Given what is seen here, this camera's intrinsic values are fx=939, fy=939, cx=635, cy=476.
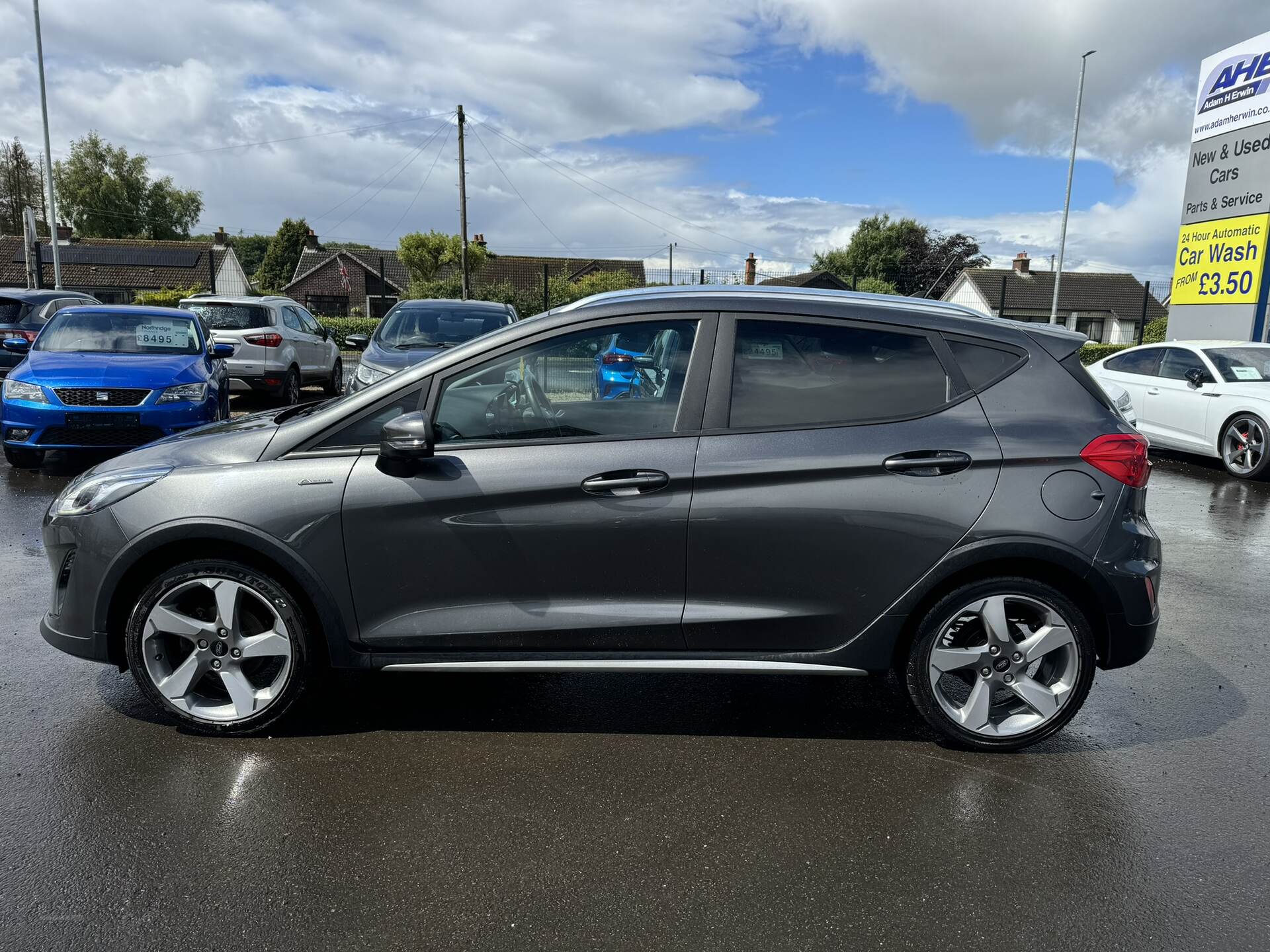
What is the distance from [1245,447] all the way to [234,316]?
13.8m

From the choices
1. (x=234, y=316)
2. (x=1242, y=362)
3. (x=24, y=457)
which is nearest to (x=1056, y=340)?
(x=1242, y=362)

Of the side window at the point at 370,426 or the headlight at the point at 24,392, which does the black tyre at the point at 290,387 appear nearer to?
the headlight at the point at 24,392

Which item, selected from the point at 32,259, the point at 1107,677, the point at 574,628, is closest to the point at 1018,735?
the point at 1107,677

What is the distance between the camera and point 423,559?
3.49 m

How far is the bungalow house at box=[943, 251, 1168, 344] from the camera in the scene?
5578 centimetres

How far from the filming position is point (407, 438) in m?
3.37

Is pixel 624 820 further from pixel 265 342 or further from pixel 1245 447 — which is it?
pixel 265 342

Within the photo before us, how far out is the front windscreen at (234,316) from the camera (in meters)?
14.4

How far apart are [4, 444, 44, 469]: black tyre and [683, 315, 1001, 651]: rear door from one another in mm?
8169

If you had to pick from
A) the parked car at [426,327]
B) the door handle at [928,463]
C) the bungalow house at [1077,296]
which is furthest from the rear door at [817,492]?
the bungalow house at [1077,296]

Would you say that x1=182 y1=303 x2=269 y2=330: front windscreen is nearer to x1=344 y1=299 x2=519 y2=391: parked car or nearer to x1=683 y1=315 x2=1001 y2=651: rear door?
x1=344 y1=299 x2=519 y2=391: parked car

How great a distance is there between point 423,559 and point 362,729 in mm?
826

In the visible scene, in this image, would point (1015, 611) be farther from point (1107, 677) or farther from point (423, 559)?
point (423, 559)

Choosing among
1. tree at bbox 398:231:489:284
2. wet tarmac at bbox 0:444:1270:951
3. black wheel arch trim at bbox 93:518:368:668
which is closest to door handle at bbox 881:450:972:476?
wet tarmac at bbox 0:444:1270:951
